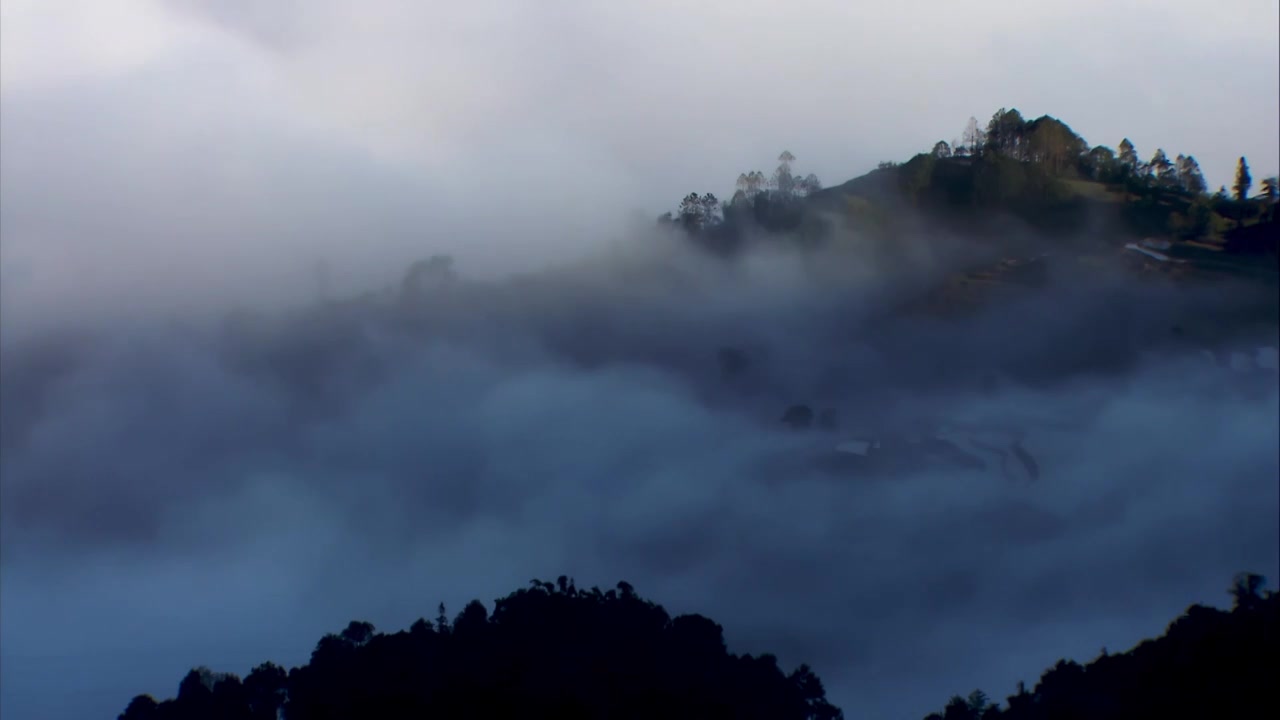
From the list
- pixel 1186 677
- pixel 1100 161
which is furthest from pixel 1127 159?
pixel 1186 677

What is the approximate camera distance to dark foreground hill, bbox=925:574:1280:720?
1456 cm

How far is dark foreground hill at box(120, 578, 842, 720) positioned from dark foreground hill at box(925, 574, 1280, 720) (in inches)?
184

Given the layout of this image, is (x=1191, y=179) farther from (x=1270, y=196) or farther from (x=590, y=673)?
(x=590, y=673)

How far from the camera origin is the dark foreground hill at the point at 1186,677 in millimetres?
14562

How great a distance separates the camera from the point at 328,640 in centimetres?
2220

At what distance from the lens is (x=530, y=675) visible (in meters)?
19.5

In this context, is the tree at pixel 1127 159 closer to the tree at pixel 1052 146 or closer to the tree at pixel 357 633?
the tree at pixel 1052 146

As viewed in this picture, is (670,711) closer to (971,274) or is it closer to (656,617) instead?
(656,617)

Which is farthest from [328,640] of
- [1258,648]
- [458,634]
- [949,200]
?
[949,200]

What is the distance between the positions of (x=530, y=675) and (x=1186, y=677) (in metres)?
9.80

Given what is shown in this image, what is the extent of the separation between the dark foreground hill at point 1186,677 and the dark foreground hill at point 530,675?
4666 millimetres

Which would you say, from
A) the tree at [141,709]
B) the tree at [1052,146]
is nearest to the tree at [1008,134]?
the tree at [1052,146]

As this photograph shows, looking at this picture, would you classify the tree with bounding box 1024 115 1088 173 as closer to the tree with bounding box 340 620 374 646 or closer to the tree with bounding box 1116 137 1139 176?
the tree with bounding box 1116 137 1139 176

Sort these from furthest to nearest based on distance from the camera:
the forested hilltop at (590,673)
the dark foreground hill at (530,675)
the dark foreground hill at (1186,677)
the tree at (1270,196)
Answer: the tree at (1270,196), the dark foreground hill at (530,675), the forested hilltop at (590,673), the dark foreground hill at (1186,677)
